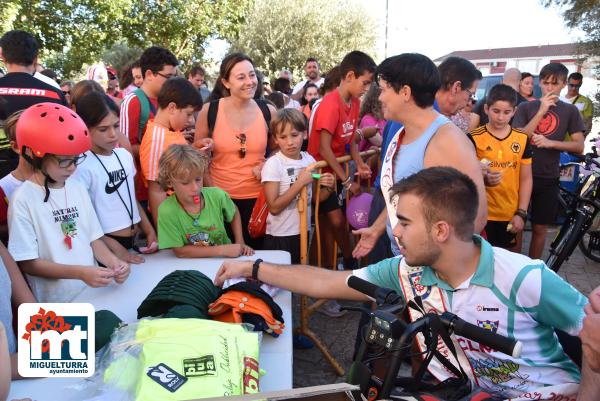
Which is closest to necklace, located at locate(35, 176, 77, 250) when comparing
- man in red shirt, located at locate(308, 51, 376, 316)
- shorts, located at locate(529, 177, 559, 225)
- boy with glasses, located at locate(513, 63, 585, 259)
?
man in red shirt, located at locate(308, 51, 376, 316)

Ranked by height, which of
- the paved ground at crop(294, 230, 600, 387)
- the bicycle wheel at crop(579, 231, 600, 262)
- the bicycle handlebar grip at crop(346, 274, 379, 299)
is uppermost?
the bicycle handlebar grip at crop(346, 274, 379, 299)

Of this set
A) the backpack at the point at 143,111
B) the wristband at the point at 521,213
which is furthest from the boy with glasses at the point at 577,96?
the backpack at the point at 143,111

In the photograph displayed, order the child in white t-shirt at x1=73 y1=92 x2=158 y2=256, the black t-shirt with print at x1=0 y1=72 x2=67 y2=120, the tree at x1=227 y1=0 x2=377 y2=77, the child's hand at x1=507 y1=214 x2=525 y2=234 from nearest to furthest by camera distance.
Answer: the child in white t-shirt at x1=73 y1=92 x2=158 y2=256
the black t-shirt with print at x1=0 y1=72 x2=67 y2=120
the child's hand at x1=507 y1=214 x2=525 y2=234
the tree at x1=227 y1=0 x2=377 y2=77

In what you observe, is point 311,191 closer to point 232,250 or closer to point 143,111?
point 232,250

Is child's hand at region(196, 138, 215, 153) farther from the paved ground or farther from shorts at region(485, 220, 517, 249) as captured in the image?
shorts at region(485, 220, 517, 249)

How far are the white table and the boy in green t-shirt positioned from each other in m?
0.09

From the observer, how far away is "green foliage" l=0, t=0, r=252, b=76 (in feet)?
58.3

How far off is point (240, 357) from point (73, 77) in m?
29.8

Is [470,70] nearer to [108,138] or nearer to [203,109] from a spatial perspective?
[203,109]

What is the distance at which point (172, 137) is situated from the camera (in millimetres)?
3619

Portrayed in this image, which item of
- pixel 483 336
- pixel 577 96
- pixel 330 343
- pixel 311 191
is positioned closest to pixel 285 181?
pixel 311 191

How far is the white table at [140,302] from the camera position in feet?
5.72

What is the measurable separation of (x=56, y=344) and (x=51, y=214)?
2.79 ft

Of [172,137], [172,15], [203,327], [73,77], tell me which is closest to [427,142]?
[203,327]
